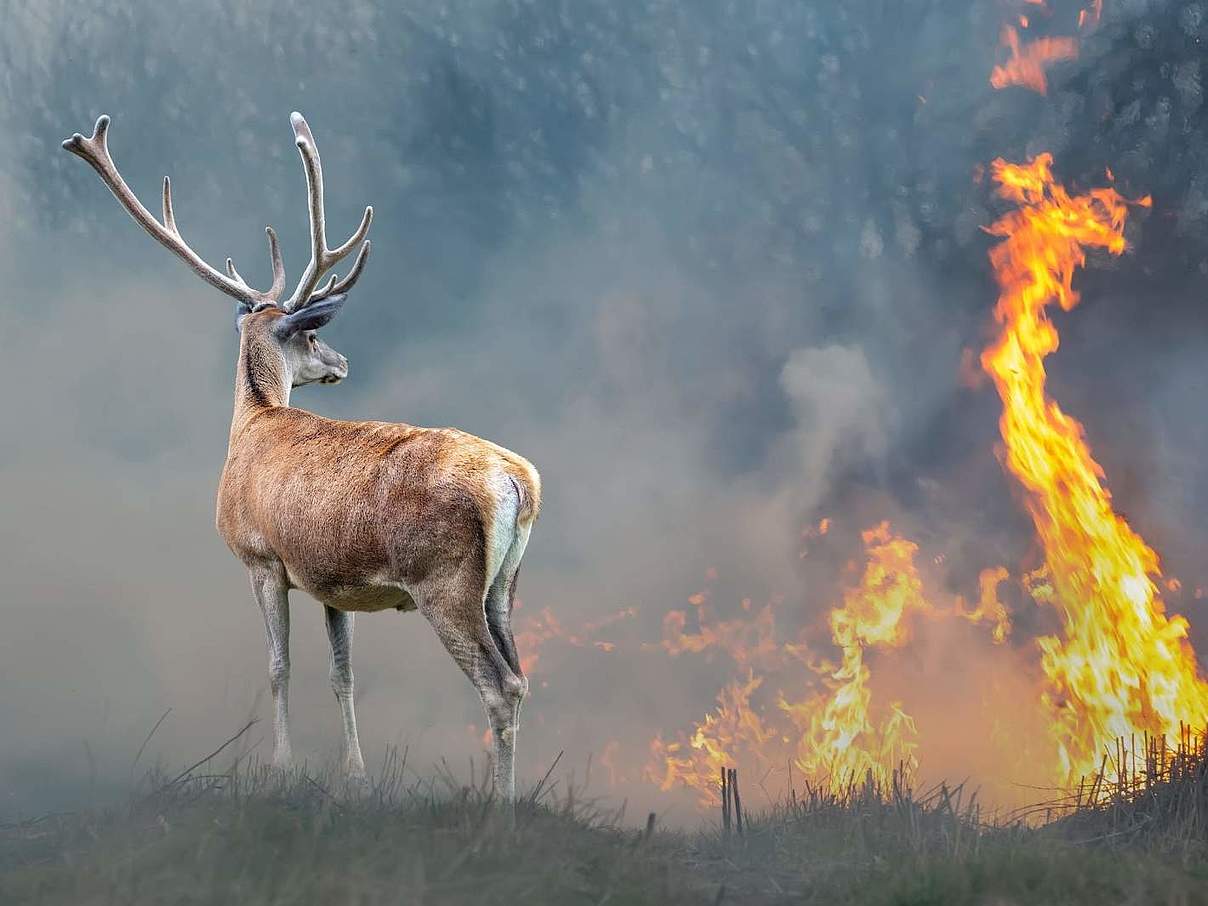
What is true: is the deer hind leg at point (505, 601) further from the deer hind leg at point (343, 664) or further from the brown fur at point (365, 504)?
the deer hind leg at point (343, 664)

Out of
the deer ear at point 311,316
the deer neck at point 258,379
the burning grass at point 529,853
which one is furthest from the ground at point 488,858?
the deer ear at point 311,316

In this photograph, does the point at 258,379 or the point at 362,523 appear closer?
the point at 362,523

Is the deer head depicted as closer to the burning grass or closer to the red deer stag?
the red deer stag

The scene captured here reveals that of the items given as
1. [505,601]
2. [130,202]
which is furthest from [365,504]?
[130,202]

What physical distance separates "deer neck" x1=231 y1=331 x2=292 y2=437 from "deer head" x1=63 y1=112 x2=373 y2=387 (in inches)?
1.5

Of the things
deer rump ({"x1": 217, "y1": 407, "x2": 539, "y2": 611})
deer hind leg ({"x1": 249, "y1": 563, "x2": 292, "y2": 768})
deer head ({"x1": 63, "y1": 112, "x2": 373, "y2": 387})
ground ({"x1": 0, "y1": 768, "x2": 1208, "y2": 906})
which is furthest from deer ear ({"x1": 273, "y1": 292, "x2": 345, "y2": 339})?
ground ({"x1": 0, "y1": 768, "x2": 1208, "y2": 906})

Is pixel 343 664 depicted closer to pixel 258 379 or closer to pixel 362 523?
pixel 362 523

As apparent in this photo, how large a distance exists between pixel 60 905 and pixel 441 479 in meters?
3.62

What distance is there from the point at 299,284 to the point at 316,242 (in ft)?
1.65

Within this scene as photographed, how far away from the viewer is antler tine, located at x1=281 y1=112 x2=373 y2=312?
443 inches

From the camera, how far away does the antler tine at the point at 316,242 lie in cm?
1124

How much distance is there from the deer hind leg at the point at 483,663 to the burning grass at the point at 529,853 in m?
0.56

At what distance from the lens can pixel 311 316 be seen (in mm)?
10898

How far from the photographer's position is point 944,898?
6047 millimetres
